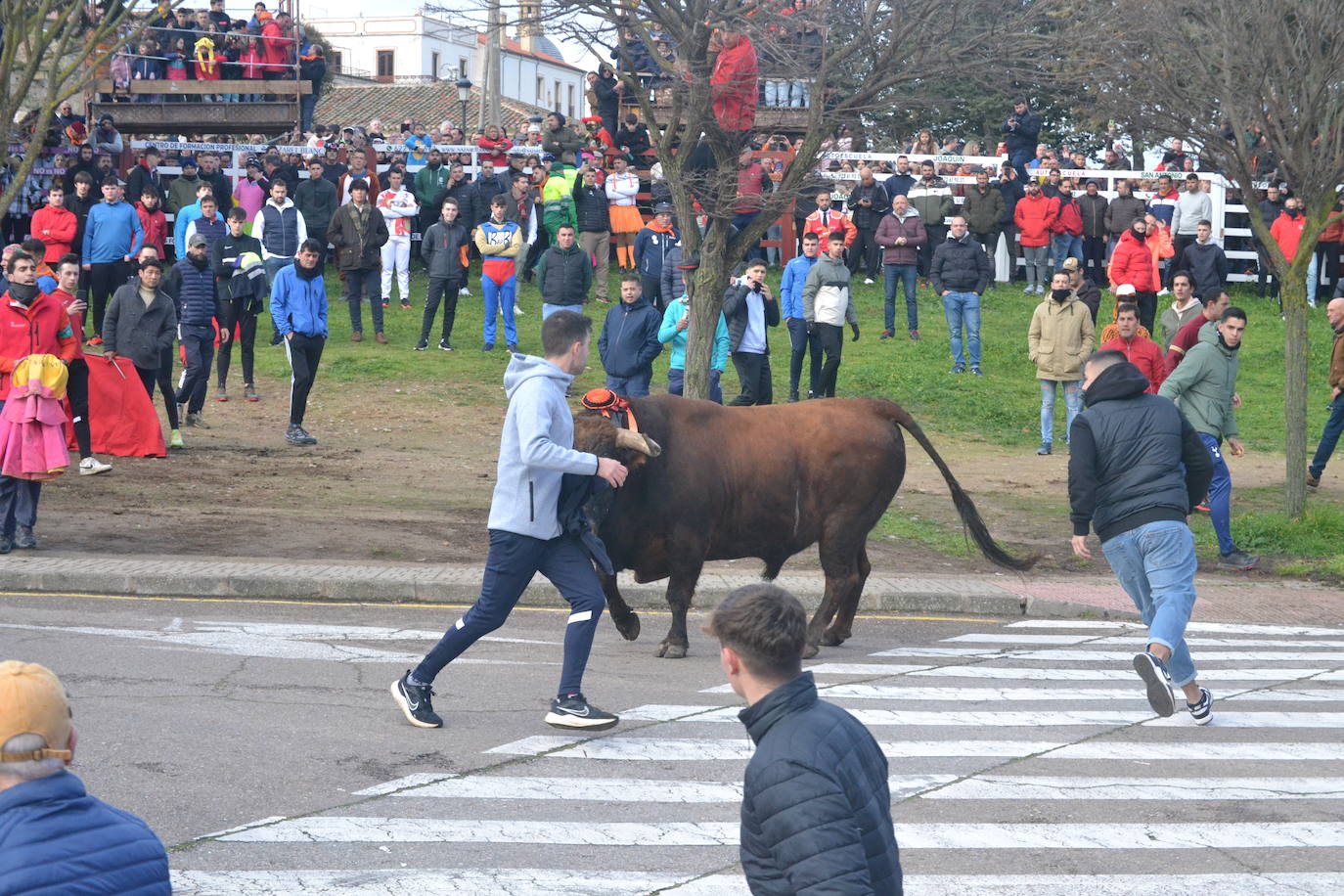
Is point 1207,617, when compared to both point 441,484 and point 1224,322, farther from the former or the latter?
point 441,484

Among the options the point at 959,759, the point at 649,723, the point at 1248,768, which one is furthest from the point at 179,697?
the point at 1248,768

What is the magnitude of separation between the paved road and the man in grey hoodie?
30cm

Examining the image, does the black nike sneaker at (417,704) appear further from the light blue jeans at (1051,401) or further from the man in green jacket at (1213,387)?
the light blue jeans at (1051,401)

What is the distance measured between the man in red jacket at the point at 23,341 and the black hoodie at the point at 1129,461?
7973mm

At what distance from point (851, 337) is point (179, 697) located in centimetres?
1775

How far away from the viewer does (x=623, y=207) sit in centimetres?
2812

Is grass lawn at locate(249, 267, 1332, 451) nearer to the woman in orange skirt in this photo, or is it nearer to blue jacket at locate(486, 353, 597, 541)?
the woman in orange skirt

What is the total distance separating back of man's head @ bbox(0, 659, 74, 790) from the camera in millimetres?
3314

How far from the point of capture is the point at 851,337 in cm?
2502

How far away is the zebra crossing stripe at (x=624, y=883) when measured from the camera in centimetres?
571

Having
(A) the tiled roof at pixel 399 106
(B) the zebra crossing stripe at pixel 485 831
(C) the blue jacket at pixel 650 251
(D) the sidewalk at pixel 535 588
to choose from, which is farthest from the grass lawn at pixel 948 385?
(A) the tiled roof at pixel 399 106

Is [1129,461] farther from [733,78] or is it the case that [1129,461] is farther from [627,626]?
[733,78]

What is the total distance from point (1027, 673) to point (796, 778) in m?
6.36

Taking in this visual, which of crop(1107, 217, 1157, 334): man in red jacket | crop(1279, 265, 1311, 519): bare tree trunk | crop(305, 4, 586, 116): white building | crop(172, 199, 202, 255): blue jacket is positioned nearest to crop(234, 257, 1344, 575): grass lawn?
crop(1279, 265, 1311, 519): bare tree trunk
